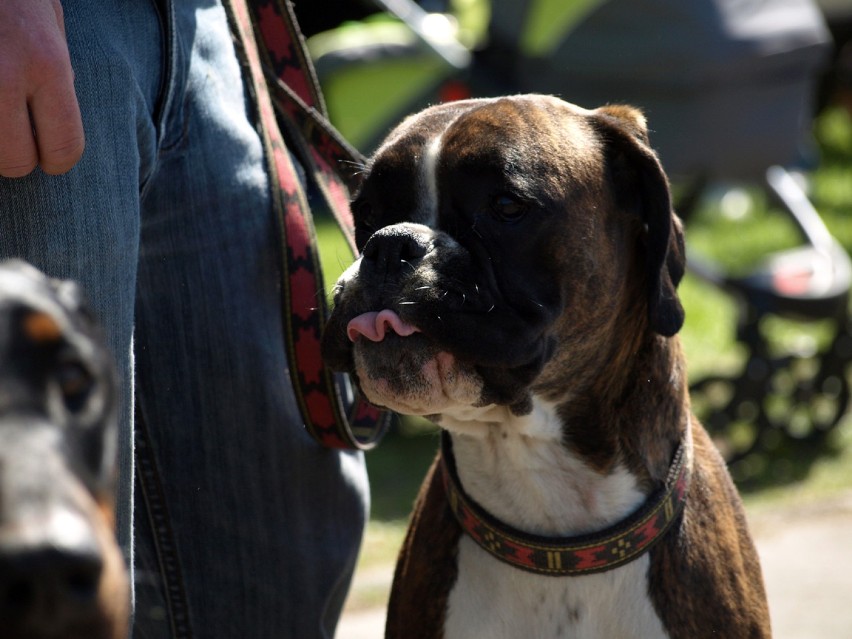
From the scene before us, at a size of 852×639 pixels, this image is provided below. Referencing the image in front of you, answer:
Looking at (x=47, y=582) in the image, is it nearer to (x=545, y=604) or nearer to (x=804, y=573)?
(x=545, y=604)

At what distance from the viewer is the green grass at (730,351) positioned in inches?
204

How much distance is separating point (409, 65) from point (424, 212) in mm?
3165

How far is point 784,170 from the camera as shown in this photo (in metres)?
6.35

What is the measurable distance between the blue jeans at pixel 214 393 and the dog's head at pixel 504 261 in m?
0.31

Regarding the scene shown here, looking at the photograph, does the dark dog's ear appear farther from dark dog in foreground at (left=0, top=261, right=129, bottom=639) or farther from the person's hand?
dark dog in foreground at (left=0, top=261, right=129, bottom=639)

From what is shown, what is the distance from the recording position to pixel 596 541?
2.54 m

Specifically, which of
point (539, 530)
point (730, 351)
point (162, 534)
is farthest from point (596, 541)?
point (730, 351)

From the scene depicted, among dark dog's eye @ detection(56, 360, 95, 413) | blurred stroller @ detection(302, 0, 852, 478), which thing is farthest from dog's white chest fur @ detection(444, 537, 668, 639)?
blurred stroller @ detection(302, 0, 852, 478)

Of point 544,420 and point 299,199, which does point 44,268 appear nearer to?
point 299,199

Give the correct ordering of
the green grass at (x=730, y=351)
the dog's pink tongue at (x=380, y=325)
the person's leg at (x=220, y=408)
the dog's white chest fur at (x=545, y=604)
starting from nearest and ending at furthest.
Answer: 1. the dog's pink tongue at (x=380, y=325)
2. the dog's white chest fur at (x=545, y=604)
3. the person's leg at (x=220, y=408)
4. the green grass at (x=730, y=351)

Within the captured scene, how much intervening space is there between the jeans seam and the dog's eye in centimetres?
96

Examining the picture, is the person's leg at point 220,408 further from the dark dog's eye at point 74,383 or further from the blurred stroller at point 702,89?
the blurred stroller at point 702,89

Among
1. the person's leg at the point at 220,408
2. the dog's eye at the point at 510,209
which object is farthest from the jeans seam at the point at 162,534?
the dog's eye at the point at 510,209

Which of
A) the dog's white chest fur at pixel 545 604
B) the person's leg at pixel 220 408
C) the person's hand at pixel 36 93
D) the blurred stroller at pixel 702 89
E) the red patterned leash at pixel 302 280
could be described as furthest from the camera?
the blurred stroller at pixel 702 89
